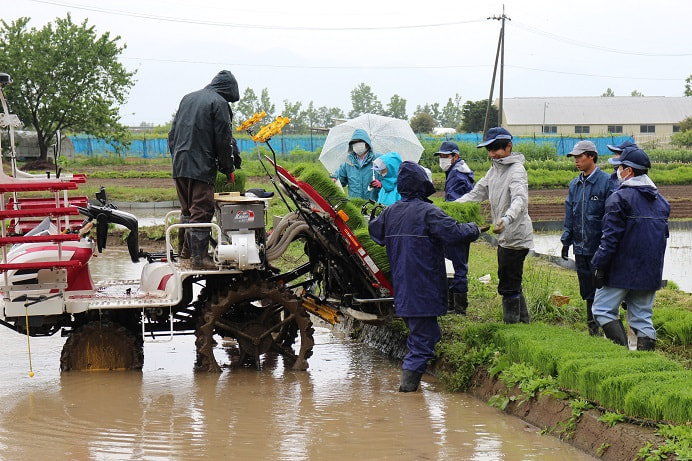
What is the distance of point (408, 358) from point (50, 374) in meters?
3.27

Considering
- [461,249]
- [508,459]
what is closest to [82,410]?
[508,459]

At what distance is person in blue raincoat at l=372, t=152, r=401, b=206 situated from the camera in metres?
10.9

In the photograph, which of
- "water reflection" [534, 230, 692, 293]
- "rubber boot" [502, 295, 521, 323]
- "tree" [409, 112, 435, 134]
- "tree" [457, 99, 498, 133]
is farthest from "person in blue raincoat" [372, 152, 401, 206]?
"tree" [409, 112, 435, 134]

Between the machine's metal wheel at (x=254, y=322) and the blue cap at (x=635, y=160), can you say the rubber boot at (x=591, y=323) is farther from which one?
the machine's metal wheel at (x=254, y=322)

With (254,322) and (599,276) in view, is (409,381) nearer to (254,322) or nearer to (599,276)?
(254,322)

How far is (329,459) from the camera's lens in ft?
20.1

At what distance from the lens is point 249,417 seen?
23.5 ft

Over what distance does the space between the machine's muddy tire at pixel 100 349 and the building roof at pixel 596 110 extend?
86.3 metres

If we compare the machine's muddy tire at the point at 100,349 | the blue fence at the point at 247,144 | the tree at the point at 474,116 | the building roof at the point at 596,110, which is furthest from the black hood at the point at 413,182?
the building roof at the point at 596,110

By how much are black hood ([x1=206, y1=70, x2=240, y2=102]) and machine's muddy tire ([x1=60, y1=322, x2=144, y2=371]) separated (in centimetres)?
233

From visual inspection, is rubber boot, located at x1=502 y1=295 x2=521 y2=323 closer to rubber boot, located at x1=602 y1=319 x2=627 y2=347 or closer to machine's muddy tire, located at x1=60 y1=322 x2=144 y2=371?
rubber boot, located at x1=602 y1=319 x2=627 y2=347

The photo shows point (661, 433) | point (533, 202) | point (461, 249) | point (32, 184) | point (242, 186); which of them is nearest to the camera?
point (661, 433)

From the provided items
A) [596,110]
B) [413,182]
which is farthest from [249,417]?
[596,110]

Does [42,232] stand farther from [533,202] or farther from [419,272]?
[533,202]
